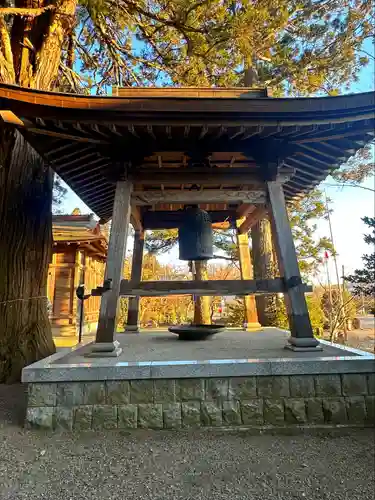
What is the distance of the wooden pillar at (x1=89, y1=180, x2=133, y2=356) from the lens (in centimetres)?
295

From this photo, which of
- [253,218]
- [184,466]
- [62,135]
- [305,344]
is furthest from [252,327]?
[62,135]

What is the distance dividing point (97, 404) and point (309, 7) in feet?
24.7

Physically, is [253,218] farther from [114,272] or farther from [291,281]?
[114,272]

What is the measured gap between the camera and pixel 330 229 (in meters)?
12.9

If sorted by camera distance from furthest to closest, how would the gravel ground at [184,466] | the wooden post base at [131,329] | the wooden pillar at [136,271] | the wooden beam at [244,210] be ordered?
the wooden post base at [131,329], the wooden pillar at [136,271], the wooden beam at [244,210], the gravel ground at [184,466]

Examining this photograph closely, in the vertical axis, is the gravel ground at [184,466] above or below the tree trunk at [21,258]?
below

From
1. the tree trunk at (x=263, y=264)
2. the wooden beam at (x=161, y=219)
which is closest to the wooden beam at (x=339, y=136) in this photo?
the wooden beam at (x=161, y=219)

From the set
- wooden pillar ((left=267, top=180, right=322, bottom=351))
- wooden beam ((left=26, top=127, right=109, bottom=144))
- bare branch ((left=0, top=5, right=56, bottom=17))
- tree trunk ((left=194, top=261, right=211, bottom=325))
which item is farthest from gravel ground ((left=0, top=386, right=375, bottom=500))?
tree trunk ((left=194, top=261, right=211, bottom=325))

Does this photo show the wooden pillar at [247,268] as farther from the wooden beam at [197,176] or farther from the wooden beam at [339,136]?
the wooden beam at [339,136]

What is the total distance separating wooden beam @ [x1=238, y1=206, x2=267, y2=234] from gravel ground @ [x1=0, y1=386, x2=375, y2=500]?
271 centimetres

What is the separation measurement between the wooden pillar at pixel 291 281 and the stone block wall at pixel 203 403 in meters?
0.43

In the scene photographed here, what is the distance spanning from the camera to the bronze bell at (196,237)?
12.5 ft

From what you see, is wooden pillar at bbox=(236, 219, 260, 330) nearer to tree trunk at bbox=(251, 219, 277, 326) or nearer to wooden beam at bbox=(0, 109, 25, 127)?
tree trunk at bbox=(251, 219, 277, 326)

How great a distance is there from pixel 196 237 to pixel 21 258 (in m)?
2.09
